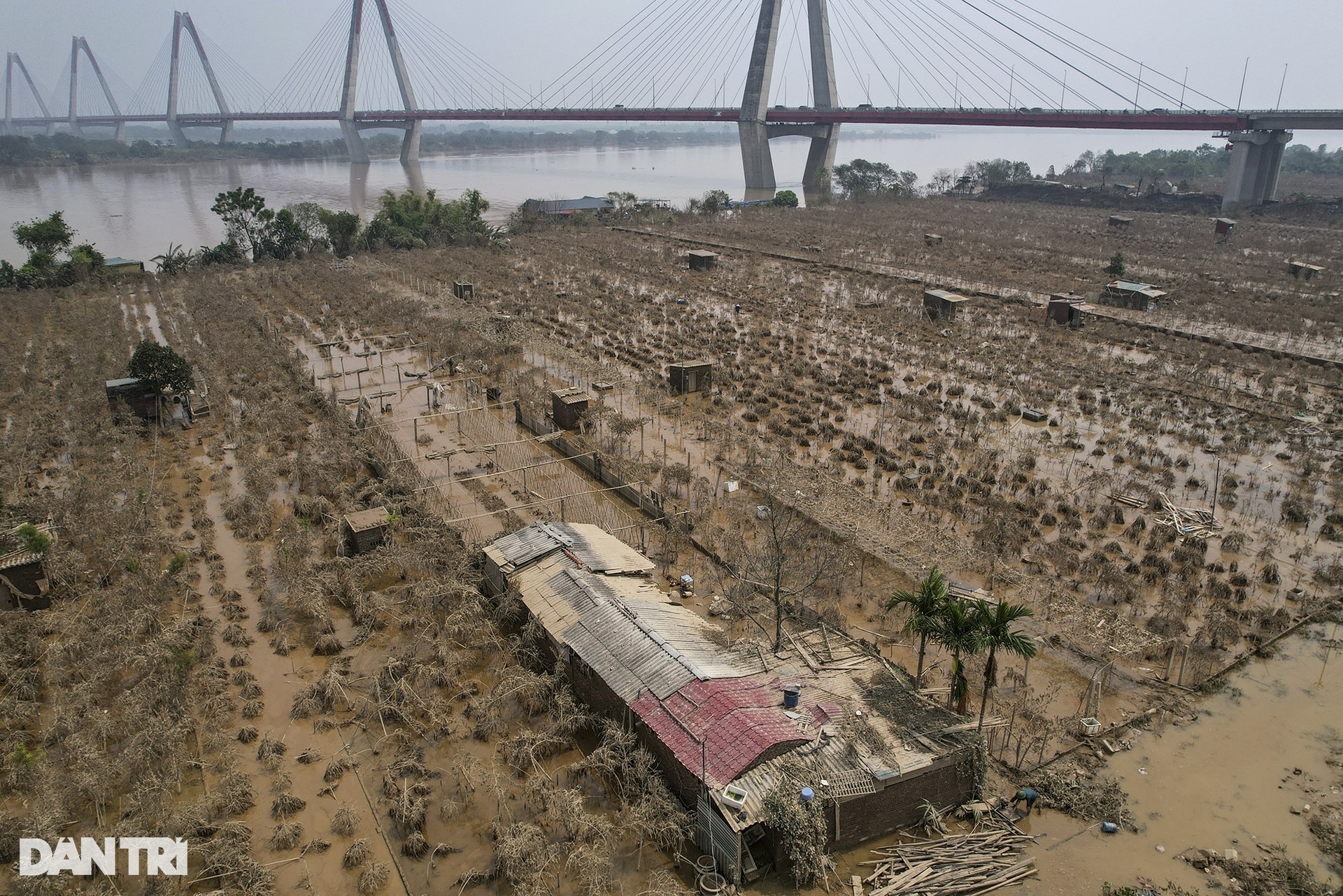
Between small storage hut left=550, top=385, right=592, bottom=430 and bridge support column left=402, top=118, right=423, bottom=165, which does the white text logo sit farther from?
bridge support column left=402, top=118, right=423, bottom=165

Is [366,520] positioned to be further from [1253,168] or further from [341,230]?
[1253,168]

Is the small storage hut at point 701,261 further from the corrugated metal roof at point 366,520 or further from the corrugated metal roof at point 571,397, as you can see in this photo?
the corrugated metal roof at point 366,520

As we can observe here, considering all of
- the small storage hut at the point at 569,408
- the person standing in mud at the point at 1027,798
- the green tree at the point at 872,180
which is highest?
the green tree at the point at 872,180

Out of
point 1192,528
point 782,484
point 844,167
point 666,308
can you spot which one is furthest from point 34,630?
point 844,167

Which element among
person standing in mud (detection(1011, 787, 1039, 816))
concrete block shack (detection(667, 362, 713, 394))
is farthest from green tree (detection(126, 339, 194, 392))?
person standing in mud (detection(1011, 787, 1039, 816))

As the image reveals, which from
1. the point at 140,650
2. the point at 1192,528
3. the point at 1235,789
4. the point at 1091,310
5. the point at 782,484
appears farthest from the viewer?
the point at 1091,310

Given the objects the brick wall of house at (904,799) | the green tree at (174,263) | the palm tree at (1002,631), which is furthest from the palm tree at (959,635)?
the green tree at (174,263)

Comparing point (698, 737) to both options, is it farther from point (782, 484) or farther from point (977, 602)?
point (782, 484)
